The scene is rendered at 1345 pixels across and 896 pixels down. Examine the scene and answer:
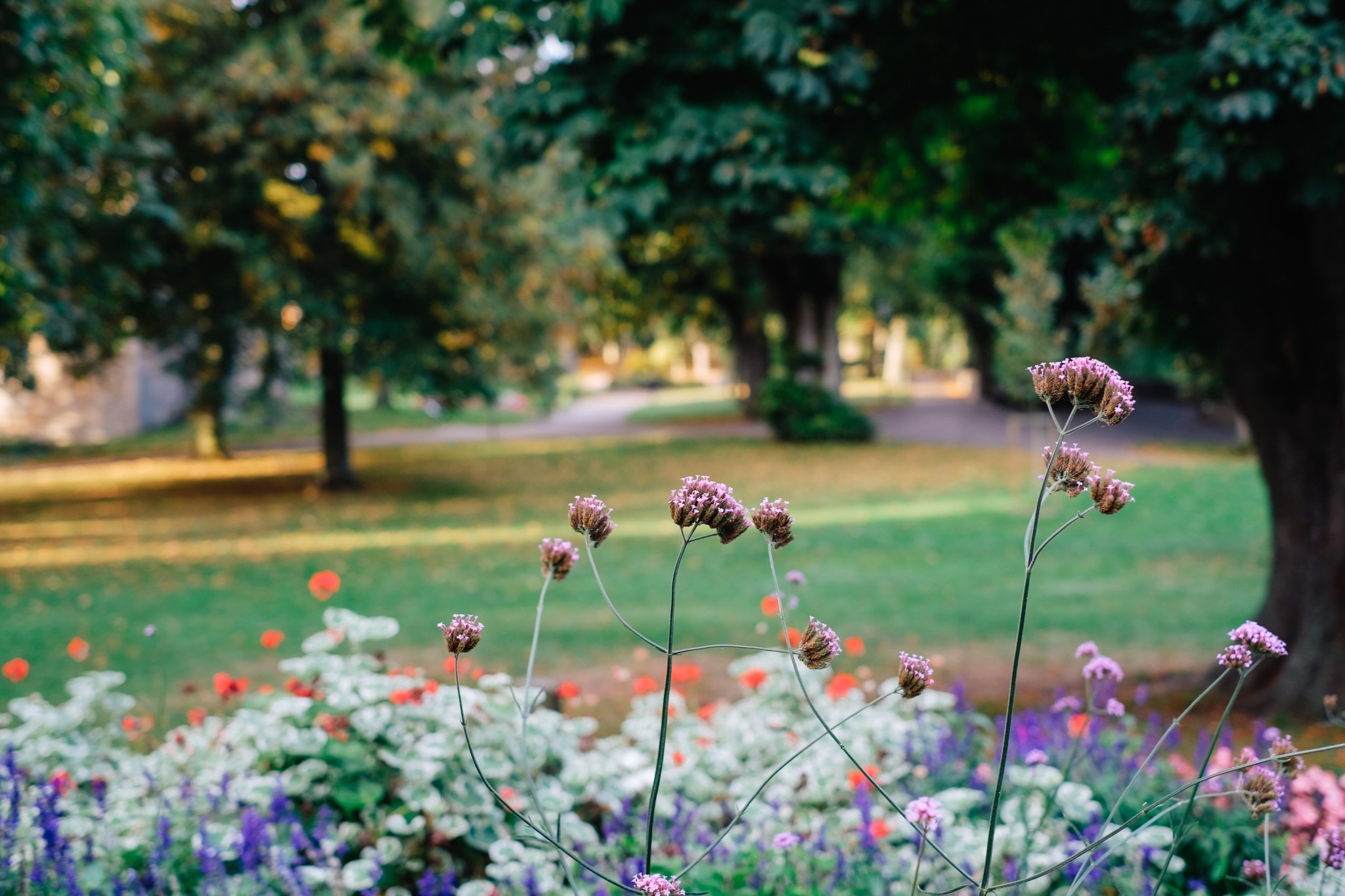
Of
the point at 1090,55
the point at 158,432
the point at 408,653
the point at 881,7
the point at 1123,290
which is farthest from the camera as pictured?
the point at 158,432

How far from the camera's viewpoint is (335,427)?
1911 centimetres

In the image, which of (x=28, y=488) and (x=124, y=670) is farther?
(x=28, y=488)

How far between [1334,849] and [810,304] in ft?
88.3

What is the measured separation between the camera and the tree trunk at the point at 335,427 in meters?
18.6

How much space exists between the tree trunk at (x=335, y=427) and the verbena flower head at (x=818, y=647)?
58.6ft

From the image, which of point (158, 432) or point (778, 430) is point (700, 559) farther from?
point (158, 432)

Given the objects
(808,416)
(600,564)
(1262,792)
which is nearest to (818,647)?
(1262,792)

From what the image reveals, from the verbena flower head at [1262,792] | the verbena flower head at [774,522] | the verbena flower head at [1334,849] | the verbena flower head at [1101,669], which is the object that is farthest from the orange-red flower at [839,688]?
the verbena flower head at [774,522]

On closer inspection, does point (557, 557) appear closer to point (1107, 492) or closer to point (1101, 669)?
point (1107, 492)

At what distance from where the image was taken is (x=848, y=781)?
3486mm

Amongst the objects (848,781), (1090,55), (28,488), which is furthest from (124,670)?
(28,488)

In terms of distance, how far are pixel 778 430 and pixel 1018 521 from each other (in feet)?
40.4

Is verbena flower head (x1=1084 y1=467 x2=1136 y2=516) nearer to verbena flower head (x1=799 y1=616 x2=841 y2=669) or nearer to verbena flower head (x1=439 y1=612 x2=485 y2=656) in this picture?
verbena flower head (x1=799 y1=616 x2=841 y2=669)

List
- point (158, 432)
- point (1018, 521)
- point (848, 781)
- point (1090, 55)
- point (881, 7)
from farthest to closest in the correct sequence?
point (158, 432) < point (1018, 521) < point (1090, 55) < point (881, 7) < point (848, 781)
